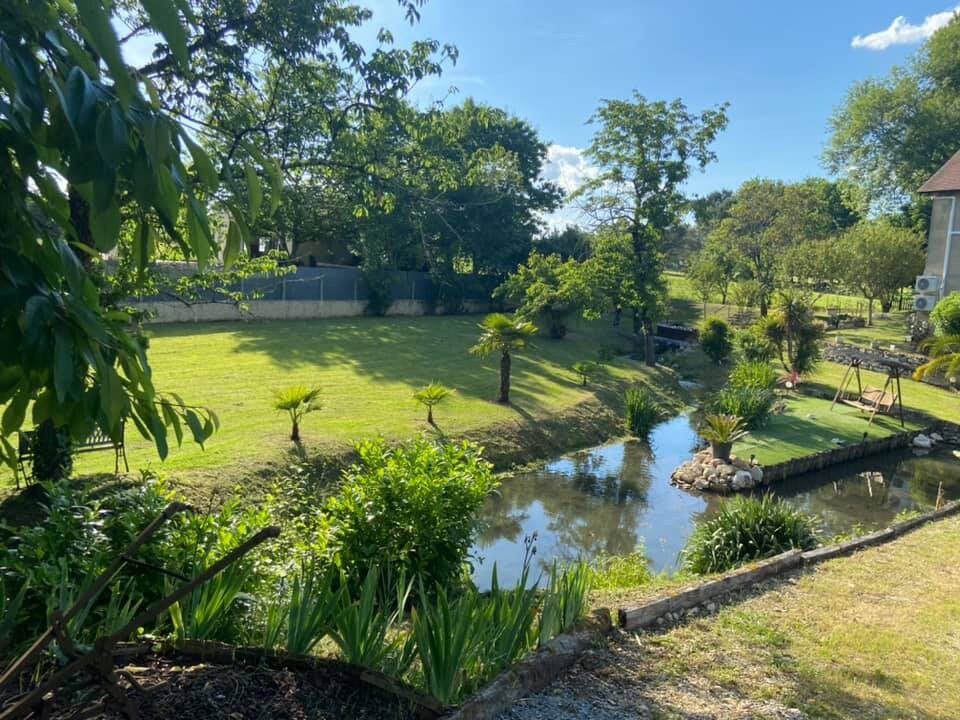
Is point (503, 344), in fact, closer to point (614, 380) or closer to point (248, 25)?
point (614, 380)

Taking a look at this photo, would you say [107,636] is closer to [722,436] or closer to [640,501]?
[640,501]

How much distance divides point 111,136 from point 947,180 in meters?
34.9

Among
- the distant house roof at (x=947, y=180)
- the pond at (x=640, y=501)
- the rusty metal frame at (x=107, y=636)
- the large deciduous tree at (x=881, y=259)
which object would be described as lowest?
the pond at (x=640, y=501)

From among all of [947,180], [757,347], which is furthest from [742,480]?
[947,180]

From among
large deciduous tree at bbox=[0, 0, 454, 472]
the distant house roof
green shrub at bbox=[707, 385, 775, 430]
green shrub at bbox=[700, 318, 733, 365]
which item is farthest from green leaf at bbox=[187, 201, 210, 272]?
the distant house roof

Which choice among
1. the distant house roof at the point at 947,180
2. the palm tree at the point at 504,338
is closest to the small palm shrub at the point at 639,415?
the palm tree at the point at 504,338

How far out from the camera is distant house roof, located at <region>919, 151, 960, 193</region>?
27612mm

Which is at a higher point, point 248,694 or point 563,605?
point 248,694

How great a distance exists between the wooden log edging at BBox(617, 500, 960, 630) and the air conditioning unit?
23330 mm

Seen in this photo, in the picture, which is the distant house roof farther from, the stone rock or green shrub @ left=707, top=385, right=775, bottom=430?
the stone rock

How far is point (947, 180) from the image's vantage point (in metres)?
28.2

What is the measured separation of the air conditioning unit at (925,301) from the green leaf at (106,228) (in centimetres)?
3285

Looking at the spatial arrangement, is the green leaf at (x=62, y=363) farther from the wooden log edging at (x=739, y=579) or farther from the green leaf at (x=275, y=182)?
the wooden log edging at (x=739, y=579)

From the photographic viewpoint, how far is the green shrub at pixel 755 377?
19297 mm
